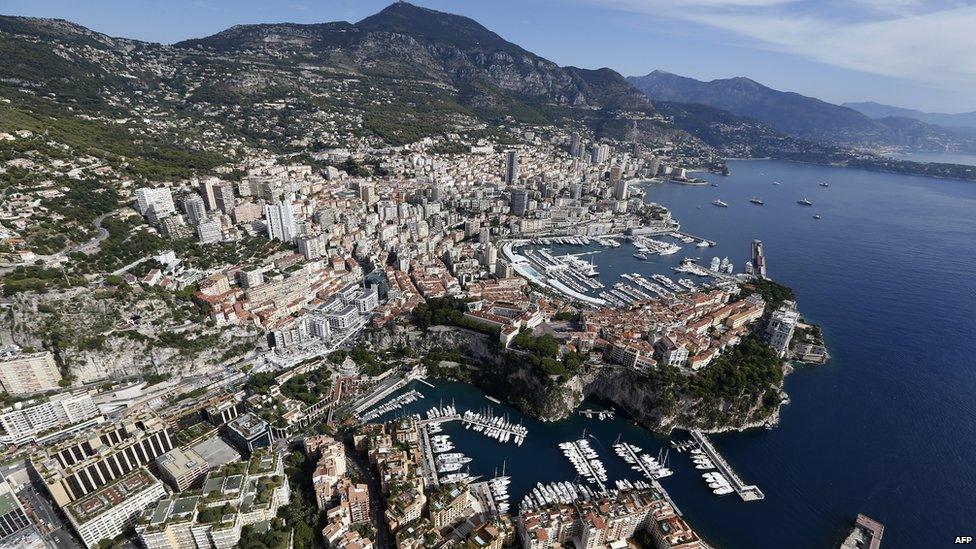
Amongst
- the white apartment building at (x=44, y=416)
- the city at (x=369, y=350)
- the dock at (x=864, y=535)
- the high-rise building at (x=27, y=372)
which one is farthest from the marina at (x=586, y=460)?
the high-rise building at (x=27, y=372)

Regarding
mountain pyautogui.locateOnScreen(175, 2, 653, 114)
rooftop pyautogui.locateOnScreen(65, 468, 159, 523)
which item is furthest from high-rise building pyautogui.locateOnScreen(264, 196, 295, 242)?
mountain pyautogui.locateOnScreen(175, 2, 653, 114)

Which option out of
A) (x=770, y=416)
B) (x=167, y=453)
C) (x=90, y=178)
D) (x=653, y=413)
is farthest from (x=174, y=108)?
(x=770, y=416)

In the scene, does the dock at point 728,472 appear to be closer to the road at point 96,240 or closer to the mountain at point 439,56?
the road at point 96,240

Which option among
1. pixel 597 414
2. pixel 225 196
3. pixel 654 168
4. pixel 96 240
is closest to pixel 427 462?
pixel 597 414

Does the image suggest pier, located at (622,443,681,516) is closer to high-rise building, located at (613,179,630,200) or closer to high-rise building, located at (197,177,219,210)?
high-rise building, located at (197,177,219,210)

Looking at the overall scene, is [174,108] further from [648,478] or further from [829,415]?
[829,415]
